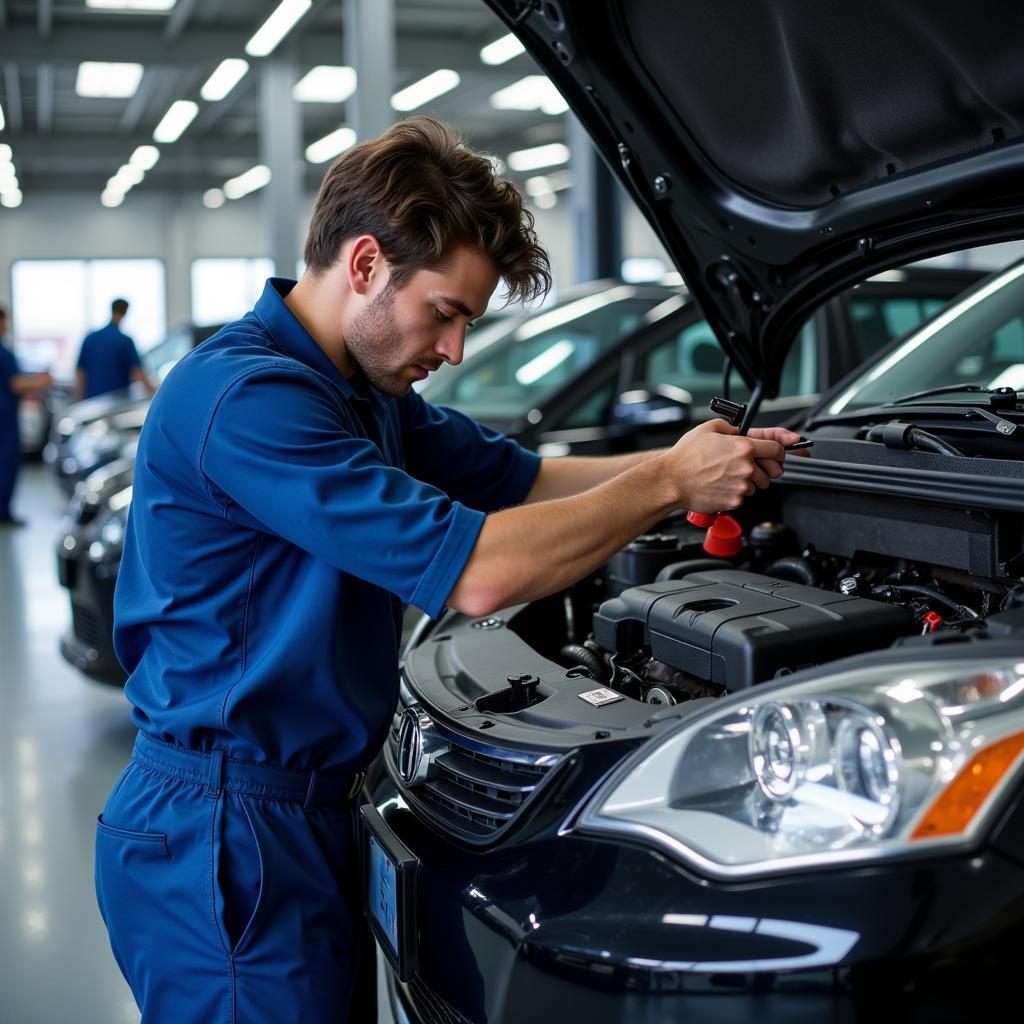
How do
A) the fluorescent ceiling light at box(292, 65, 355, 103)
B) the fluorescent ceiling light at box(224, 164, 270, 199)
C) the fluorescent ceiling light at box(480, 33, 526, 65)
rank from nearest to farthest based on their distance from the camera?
the fluorescent ceiling light at box(480, 33, 526, 65)
the fluorescent ceiling light at box(292, 65, 355, 103)
the fluorescent ceiling light at box(224, 164, 270, 199)

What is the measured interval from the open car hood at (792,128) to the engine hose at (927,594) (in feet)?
1.83

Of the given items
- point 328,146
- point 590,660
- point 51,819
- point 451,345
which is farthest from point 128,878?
point 328,146

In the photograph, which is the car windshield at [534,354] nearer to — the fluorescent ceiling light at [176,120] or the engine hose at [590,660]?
the engine hose at [590,660]

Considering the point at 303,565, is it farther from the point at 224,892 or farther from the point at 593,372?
the point at 593,372

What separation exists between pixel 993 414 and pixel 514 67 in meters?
10.5

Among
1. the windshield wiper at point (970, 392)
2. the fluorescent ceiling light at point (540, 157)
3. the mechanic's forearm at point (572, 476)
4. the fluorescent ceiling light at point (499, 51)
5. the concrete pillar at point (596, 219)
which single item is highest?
the fluorescent ceiling light at point (540, 157)

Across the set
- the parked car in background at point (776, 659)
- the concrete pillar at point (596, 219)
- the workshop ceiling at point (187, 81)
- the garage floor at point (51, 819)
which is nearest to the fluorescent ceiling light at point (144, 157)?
the workshop ceiling at point (187, 81)

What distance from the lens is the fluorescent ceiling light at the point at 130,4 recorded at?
32.3ft

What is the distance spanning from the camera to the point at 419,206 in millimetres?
1525

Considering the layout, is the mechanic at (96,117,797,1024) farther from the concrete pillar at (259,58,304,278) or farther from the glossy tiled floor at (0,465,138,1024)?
the concrete pillar at (259,58,304,278)

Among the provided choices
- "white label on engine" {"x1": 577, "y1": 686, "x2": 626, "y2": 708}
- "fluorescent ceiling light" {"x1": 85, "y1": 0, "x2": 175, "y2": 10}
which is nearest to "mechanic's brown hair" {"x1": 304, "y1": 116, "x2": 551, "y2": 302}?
"white label on engine" {"x1": 577, "y1": 686, "x2": 626, "y2": 708}

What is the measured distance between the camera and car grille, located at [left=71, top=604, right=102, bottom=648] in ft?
11.9

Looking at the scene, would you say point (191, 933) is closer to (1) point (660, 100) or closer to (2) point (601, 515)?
(2) point (601, 515)

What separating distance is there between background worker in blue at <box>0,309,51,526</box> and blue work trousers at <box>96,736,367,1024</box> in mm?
7770
